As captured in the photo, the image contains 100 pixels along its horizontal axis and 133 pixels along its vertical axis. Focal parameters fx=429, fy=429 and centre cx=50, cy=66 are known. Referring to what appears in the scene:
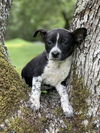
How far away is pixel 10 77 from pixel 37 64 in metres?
0.56

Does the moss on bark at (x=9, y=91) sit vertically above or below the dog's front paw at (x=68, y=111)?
above

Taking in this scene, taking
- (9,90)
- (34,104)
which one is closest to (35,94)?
(34,104)

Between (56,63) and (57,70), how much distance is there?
104 mm

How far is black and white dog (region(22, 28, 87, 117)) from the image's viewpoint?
17.3 feet

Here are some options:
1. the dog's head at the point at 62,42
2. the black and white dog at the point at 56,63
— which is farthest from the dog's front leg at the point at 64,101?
the dog's head at the point at 62,42

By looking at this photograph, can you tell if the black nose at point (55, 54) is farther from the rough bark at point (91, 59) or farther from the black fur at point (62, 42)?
the rough bark at point (91, 59)

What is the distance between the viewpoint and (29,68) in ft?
19.6

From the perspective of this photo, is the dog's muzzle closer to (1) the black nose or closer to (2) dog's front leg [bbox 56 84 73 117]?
(1) the black nose

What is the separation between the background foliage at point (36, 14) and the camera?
34.8 m

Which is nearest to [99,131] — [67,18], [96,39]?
[96,39]

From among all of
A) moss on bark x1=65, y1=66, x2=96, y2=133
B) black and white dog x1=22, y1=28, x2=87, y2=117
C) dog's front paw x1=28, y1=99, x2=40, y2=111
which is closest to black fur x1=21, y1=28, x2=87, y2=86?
black and white dog x1=22, y1=28, x2=87, y2=117

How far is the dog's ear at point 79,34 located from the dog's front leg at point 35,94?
683 mm

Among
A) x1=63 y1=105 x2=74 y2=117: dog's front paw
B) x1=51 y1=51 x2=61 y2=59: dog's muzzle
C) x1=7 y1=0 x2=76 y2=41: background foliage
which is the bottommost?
x1=7 y1=0 x2=76 y2=41: background foliage

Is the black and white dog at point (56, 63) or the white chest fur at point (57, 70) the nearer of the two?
the black and white dog at point (56, 63)
